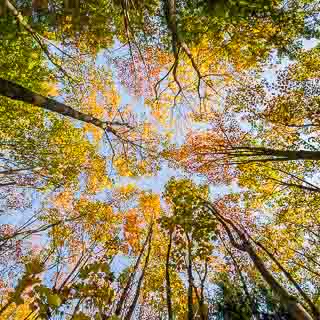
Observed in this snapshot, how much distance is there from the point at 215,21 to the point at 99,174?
8024mm

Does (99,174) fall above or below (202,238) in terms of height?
above

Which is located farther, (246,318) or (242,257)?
(242,257)

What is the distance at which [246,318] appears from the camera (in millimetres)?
10352

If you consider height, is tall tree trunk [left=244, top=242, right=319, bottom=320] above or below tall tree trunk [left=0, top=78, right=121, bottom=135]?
below

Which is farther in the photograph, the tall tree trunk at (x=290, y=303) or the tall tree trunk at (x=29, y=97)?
the tall tree trunk at (x=290, y=303)

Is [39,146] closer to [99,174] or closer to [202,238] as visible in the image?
[99,174]

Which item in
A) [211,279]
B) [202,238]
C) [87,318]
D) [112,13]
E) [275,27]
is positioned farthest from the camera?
[211,279]

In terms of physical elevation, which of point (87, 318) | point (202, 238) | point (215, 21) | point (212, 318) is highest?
point (215, 21)

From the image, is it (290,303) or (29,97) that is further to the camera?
(290,303)

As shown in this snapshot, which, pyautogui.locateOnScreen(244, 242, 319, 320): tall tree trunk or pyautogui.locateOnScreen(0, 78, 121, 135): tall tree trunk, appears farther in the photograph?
pyautogui.locateOnScreen(244, 242, 319, 320): tall tree trunk

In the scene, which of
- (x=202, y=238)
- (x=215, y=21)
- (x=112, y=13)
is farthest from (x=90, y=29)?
(x=202, y=238)

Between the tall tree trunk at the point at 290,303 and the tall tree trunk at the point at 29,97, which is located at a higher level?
the tall tree trunk at the point at 29,97

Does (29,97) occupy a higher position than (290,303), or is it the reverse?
(29,97)

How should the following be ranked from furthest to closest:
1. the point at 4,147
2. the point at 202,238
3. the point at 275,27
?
1. the point at 4,147
2. the point at 275,27
3. the point at 202,238
